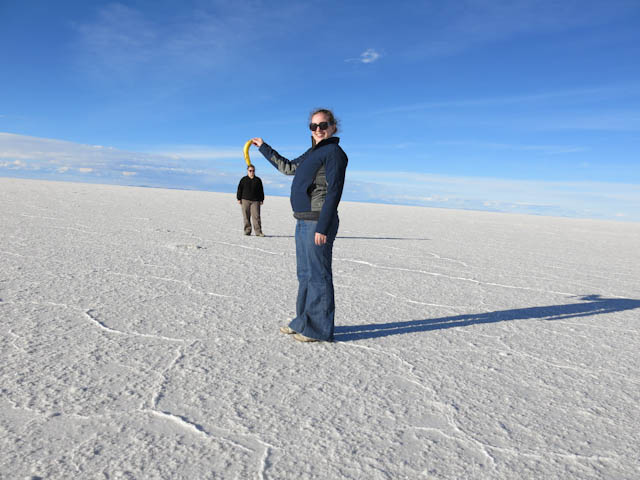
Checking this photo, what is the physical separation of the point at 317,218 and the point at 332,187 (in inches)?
9.4

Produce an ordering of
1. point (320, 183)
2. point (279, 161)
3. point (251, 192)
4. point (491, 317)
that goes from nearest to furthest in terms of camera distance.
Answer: point (320, 183), point (279, 161), point (491, 317), point (251, 192)

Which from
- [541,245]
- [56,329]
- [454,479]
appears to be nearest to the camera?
[454,479]

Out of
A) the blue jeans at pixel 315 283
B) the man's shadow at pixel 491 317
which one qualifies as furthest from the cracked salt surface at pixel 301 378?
the blue jeans at pixel 315 283

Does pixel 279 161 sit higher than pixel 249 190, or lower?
higher

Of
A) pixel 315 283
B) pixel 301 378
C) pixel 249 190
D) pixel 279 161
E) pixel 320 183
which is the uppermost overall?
pixel 279 161

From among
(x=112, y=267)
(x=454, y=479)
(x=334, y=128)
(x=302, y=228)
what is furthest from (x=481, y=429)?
(x=112, y=267)

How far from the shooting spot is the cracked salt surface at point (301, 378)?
1.74m

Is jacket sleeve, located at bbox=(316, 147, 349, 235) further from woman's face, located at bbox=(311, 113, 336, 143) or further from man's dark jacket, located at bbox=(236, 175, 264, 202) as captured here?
man's dark jacket, located at bbox=(236, 175, 264, 202)

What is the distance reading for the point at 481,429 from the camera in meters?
2.00

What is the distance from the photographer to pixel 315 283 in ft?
9.61

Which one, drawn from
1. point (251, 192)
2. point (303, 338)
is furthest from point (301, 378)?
point (251, 192)

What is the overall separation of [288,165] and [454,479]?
214 centimetres

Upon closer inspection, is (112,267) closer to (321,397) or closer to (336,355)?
(336,355)

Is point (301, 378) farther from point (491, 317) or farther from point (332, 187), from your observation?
point (491, 317)
